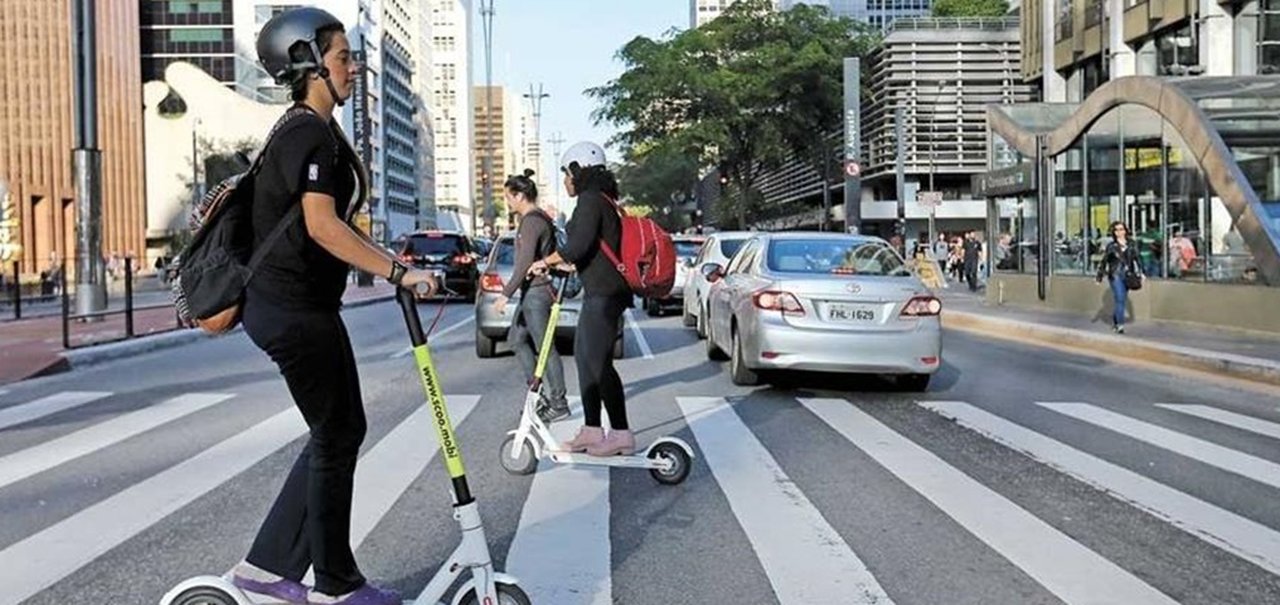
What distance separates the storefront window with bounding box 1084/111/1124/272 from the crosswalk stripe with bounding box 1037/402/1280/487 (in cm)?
1234

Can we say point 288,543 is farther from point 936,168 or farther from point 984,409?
point 936,168

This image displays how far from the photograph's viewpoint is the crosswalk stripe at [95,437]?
7520 millimetres

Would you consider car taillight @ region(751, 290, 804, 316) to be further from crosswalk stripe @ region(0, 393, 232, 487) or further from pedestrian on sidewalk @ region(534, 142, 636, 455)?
crosswalk stripe @ region(0, 393, 232, 487)

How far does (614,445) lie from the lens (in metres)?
6.72

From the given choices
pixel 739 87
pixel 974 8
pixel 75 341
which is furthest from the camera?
pixel 974 8

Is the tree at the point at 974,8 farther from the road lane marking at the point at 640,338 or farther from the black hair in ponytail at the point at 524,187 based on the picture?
the black hair in ponytail at the point at 524,187

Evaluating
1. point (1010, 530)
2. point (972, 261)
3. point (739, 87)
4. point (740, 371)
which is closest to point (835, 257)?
point (740, 371)

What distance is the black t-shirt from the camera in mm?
3648

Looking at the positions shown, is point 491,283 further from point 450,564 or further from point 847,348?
point 450,564

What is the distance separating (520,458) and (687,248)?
1869cm

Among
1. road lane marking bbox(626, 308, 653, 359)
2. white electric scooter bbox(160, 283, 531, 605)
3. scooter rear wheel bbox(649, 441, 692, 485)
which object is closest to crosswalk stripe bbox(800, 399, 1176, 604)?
scooter rear wheel bbox(649, 441, 692, 485)

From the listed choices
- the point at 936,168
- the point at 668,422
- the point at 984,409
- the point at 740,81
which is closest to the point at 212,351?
the point at 668,422

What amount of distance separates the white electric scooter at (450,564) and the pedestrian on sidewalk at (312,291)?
0.12m

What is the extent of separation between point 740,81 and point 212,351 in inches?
1300
